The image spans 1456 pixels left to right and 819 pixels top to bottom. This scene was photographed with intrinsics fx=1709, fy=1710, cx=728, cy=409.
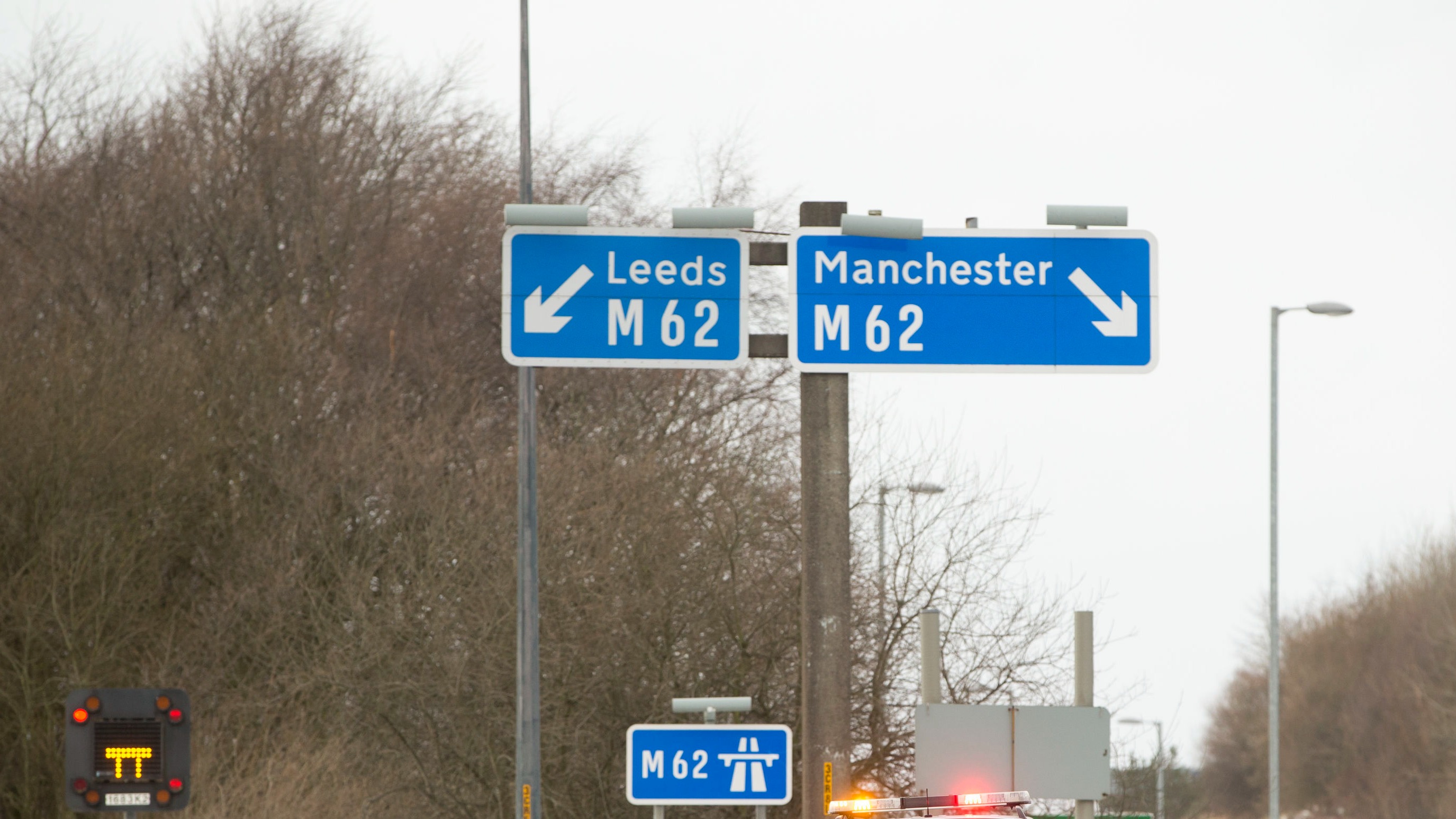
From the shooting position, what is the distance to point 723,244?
8.67 m

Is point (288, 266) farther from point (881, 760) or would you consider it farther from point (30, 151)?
point (881, 760)

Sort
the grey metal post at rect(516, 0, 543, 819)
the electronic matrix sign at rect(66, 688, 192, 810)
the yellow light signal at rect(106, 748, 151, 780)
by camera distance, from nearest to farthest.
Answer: the electronic matrix sign at rect(66, 688, 192, 810), the yellow light signal at rect(106, 748, 151, 780), the grey metal post at rect(516, 0, 543, 819)

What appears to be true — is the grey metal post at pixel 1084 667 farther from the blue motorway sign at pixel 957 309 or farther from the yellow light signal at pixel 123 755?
the yellow light signal at pixel 123 755

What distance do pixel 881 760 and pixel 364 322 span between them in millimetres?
14905

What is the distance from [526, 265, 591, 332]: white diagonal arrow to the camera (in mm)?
8562

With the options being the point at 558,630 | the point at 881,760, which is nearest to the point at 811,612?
the point at 881,760

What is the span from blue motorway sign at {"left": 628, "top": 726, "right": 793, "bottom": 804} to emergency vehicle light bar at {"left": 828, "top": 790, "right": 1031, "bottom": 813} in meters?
1.97

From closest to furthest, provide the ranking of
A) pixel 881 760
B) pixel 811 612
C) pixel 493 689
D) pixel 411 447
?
pixel 811 612 → pixel 881 760 → pixel 493 689 → pixel 411 447

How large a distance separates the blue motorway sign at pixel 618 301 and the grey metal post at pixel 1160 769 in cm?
1084

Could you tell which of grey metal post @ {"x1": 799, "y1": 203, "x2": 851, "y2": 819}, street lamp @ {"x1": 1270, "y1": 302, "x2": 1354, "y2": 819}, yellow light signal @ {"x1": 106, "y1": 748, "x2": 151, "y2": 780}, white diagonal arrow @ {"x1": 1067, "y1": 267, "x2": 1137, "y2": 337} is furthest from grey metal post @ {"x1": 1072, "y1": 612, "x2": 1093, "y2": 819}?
street lamp @ {"x1": 1270, "y1": 302, "x2": 1354, "y2": 819}

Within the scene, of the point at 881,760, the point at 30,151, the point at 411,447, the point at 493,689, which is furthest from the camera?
the point at 30,151

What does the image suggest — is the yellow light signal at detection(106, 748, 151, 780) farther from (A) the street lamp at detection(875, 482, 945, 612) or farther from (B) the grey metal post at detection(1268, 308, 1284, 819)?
(B) the grey metal post at detection(1268, 308, 1284, 819)

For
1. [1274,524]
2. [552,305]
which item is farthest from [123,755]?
[1274,524]

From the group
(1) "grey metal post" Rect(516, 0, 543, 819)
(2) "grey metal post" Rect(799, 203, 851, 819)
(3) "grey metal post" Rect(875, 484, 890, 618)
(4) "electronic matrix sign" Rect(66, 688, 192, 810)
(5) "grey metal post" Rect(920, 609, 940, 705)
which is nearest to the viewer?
(2) "grey metal post" Rect(799, 203, 851, 819)
